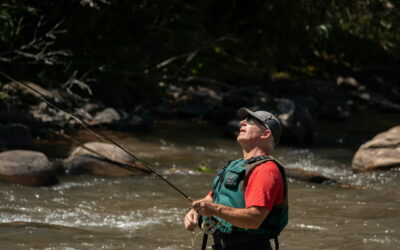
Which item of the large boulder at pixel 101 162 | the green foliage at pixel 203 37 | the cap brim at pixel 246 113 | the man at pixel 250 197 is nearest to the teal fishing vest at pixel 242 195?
the man at pixel 250 197

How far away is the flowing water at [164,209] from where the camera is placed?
23.9ft

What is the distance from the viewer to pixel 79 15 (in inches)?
624

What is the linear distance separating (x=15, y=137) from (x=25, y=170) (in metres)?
2.42

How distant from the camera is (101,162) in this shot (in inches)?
428

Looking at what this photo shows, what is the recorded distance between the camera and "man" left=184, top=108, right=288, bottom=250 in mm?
3855

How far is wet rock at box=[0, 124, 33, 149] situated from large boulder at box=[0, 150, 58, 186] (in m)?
1.88

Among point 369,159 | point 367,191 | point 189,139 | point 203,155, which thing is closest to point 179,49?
point 189,139

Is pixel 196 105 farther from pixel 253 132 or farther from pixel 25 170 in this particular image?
pixel 253 132

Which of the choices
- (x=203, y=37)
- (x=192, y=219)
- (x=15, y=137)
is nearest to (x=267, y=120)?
(x=192, y=219)

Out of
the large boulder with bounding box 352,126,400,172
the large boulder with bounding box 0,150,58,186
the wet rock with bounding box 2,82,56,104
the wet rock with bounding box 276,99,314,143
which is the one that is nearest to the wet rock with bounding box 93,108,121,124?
the wet rock with bounding box 2,82,56,104

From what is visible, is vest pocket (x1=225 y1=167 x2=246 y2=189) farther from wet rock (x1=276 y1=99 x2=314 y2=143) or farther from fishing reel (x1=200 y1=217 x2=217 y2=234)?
wet rock (x1=276 y1=99 x2=314 y2=143)

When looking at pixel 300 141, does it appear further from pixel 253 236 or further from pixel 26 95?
pixel 253 236

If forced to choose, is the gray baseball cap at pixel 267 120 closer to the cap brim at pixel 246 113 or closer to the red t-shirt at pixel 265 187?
the cap brim at pixel 246 113

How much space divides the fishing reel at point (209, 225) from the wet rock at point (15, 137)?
807 cm
